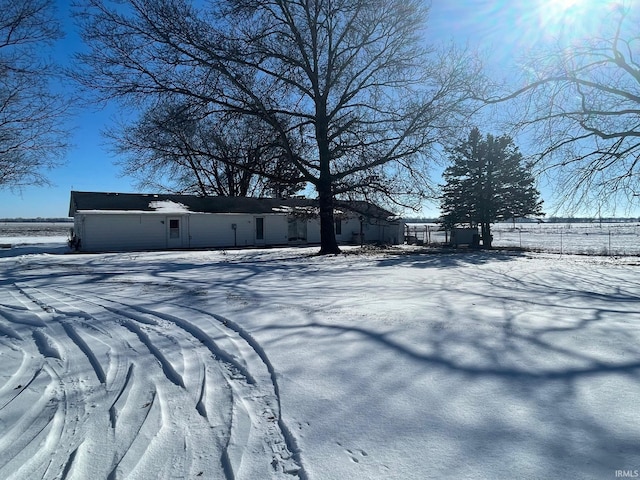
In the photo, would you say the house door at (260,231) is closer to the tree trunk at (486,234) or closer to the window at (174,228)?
the window at (174,228)

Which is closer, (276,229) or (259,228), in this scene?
(259,228)

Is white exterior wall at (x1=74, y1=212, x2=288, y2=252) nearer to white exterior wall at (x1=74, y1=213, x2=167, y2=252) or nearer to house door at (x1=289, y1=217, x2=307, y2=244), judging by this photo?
white exterior wall at (x1=74, y1=213, x2=167, y2=252)

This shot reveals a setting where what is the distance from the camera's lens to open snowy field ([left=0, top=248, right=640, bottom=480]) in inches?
86.6

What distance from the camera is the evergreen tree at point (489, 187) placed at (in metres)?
24.3

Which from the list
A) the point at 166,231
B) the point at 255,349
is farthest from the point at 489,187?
the point at 255,349

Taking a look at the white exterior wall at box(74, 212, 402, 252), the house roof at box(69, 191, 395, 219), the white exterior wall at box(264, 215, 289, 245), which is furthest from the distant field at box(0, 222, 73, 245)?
the white exterior wall at box(264, 215, 289, 245)

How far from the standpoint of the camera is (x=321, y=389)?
10.2ft

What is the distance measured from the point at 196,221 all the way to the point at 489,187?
61.6 ft

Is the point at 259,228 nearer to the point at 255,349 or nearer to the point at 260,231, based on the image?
the point at 260,231

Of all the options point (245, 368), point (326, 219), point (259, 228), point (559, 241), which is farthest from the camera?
point (559, 241)

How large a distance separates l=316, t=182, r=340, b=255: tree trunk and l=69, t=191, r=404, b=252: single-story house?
4.20 feet

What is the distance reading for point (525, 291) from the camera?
Result: 730 cm

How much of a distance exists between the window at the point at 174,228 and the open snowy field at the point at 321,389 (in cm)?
1783

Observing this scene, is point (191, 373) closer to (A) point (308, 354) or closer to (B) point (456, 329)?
(A) point (308, 354)
